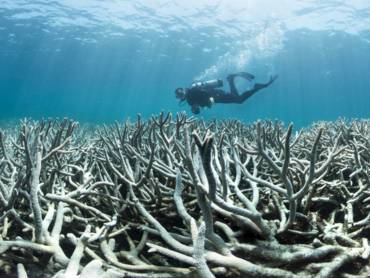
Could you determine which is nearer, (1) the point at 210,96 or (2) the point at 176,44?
(1) the point at 210,96

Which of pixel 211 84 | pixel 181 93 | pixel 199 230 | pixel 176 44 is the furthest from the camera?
pixel 176 44

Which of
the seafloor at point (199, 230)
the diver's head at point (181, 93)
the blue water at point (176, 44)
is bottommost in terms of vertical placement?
the seafloor at point (199, 230)

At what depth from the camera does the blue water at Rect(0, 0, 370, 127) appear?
3250 centimetres

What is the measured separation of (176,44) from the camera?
148 feet

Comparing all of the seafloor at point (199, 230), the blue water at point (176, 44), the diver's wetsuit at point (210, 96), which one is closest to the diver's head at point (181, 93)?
the diver's wetsuit at point (210, 96)

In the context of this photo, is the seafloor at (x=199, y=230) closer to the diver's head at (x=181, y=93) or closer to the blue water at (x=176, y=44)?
the diver's head at (x=181, y=93)

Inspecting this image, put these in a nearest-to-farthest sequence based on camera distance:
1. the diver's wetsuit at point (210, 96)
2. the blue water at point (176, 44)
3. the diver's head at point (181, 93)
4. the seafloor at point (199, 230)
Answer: the seafloor at point (199, 230) < the diver's wetsuit at point (210, 96) < the diver's head at point (181, 93) < the blue water at point (176, 44)

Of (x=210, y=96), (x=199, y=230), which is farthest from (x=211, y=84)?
(x=199, y=230)

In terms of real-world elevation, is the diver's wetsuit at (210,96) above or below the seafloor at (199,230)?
above

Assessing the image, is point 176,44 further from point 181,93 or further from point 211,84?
point 181,93

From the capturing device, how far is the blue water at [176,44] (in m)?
32.5

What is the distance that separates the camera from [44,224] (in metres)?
2.41

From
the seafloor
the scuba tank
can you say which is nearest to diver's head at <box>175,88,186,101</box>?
the scuba tank

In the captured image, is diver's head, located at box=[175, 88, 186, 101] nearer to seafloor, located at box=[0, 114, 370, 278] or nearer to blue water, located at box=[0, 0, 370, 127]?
blue water, located at box=[0, 0, 370, 127]
